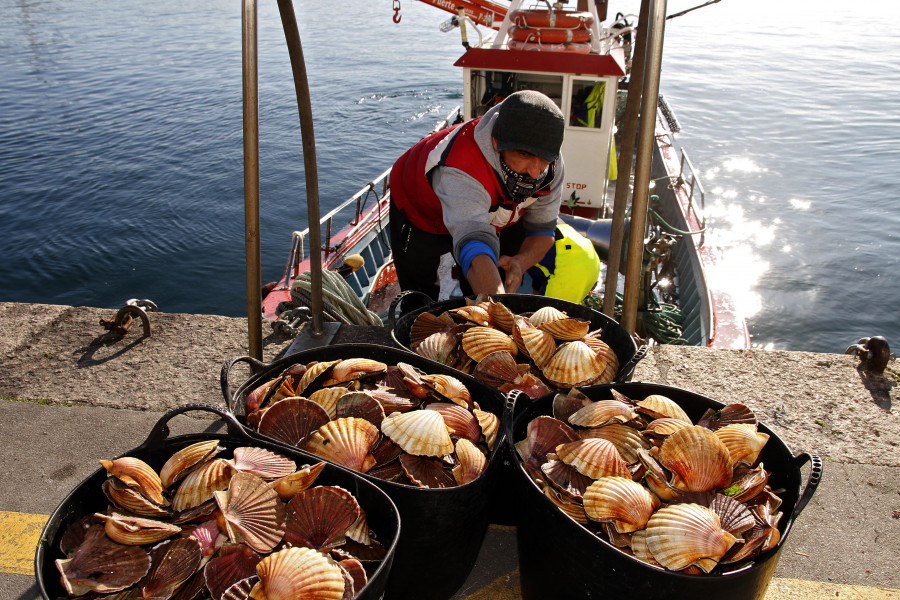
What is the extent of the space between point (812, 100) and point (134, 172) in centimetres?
2308

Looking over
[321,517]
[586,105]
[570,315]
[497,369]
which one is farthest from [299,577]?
[586,105]

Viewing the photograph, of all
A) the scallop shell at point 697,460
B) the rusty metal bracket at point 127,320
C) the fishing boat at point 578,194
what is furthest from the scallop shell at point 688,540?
the fishing boat at point 578,194

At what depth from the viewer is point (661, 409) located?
163 cm

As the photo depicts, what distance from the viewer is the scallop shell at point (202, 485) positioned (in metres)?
1.38

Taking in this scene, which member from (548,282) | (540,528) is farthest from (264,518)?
(548,282)

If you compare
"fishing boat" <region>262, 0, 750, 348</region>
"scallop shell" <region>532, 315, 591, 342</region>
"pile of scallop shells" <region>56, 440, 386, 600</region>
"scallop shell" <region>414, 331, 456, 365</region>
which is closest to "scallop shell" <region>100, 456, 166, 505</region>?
"pile of scallop shells" <region>56, 440, 386, 600</region>

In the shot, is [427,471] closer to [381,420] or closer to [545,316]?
[381,420]

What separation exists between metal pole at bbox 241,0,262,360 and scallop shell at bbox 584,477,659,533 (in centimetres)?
133

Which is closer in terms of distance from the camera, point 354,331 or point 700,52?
point 354,331

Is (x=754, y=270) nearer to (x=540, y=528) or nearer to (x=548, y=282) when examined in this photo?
(x=548, y=282)

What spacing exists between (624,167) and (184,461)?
196 cm

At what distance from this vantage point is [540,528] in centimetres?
138

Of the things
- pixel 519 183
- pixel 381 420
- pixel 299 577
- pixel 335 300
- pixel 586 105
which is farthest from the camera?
pixel 586 105

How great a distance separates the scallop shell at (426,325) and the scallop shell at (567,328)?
1.33ft
